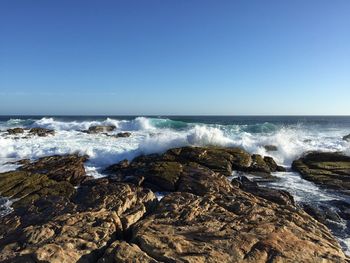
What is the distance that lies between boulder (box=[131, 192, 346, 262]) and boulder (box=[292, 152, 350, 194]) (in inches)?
253

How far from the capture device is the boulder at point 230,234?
4.64m

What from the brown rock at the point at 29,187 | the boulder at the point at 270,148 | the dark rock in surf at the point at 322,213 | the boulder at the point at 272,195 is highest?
the boulder at the point at 270,148

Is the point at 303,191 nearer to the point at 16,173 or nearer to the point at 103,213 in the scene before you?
the point at 103,213

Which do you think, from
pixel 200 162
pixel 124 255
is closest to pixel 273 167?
pixel 200 162

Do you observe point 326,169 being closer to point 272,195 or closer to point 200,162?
point 200,162

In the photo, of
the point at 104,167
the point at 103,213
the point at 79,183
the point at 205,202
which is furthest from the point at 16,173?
the point at 205,202

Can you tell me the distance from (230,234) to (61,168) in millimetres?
8767

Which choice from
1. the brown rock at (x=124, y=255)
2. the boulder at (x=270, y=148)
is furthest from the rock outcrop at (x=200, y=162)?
the brown rock at (x=124, y=255)

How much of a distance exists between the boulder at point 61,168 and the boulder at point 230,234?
6216 millimetres

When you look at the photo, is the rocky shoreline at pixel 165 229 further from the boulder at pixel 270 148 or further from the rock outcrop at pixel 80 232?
the boulder at pixel 270 148

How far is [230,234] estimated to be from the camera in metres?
5.12

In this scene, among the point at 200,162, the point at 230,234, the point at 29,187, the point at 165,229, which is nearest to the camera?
the point at 230,234

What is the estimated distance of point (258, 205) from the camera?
655 cm

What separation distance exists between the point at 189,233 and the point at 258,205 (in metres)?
1.90
